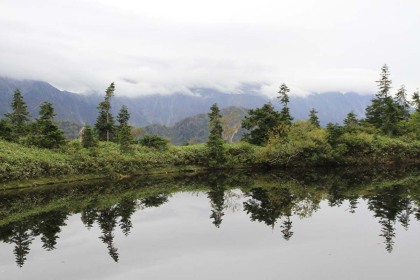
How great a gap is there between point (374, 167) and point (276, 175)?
22461 millimetres

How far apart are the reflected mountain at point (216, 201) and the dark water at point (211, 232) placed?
0.10 m

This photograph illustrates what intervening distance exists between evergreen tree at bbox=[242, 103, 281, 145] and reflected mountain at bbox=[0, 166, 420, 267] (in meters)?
17.1

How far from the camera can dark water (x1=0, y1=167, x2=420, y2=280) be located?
60.1 feet

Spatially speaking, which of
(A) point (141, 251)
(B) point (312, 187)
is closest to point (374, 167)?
(B) point (312, 187)

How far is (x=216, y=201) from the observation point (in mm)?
36406

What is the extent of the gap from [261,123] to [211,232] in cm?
4933

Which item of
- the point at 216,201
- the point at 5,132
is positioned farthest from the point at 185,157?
the point at 5,132

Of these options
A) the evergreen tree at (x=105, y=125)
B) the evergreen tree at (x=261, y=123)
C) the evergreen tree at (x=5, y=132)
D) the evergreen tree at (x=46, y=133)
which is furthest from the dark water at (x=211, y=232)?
the evergreen tree at (x=261, y=123)

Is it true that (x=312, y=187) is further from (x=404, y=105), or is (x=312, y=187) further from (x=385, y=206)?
(x=404, y=105)

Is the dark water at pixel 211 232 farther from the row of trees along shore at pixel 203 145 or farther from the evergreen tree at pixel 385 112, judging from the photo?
the evergreen tree at pixel 385 112

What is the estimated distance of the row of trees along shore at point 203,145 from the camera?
1941 inches

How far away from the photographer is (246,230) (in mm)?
25516

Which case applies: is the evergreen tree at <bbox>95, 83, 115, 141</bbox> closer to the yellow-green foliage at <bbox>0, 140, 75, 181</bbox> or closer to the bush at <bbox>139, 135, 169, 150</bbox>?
the bush at <bbox>139, 135, 169, 150</bbox>

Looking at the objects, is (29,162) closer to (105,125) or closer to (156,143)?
(156,143)
